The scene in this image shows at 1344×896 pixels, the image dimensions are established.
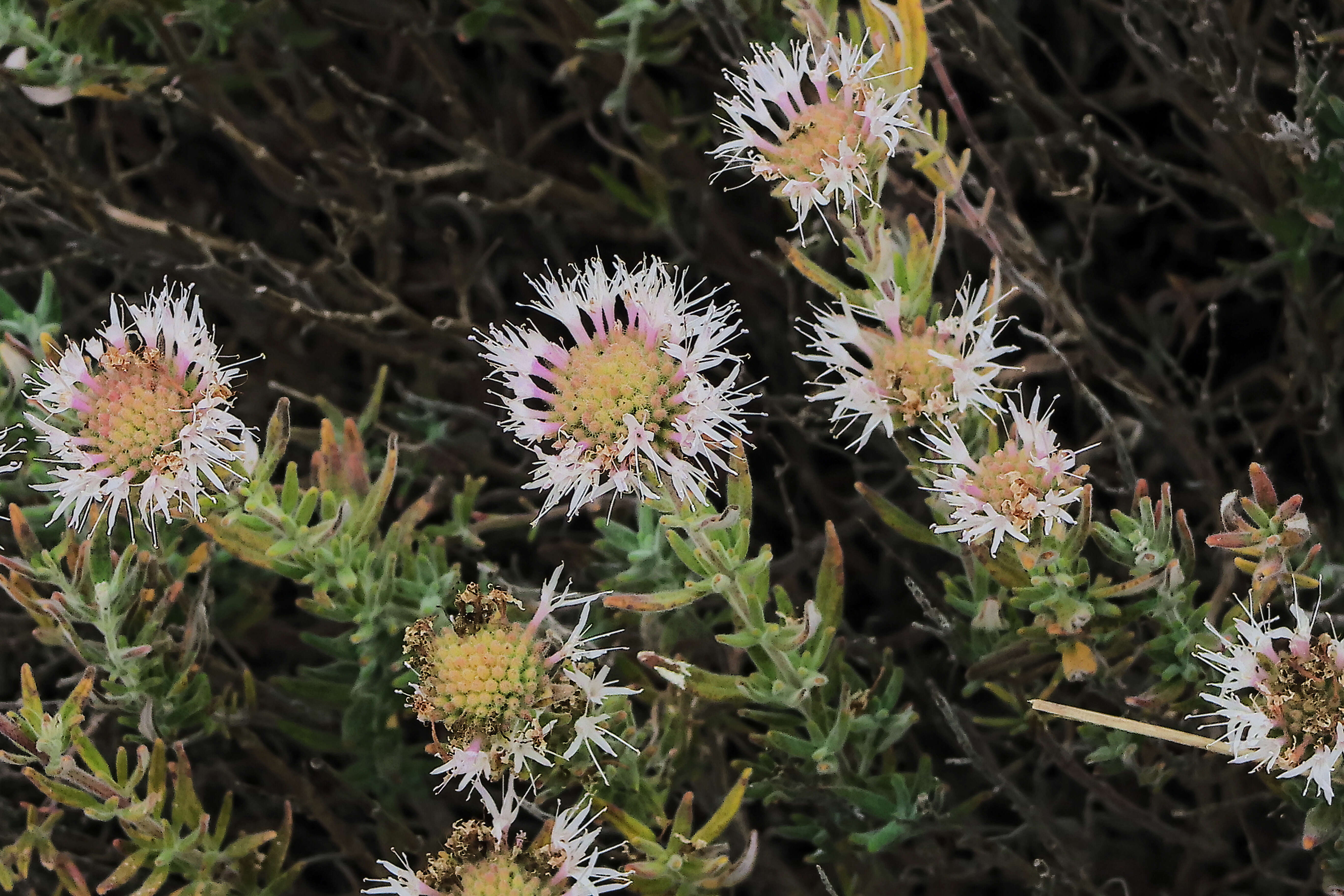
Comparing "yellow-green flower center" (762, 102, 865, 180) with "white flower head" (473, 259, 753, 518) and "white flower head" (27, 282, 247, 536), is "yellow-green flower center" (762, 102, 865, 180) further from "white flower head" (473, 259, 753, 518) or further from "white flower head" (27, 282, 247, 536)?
"white flower head" (27, 282, 247, 536)

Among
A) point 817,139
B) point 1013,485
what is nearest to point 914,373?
point 1013,485

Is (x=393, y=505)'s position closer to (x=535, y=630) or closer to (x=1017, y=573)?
(x=535, y=630)

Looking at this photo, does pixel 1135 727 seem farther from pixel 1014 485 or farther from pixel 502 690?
pixel 502 690

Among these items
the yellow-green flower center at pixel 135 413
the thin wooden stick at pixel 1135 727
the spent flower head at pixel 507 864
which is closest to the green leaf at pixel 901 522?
the thin wooden stick at pixel 1135 727

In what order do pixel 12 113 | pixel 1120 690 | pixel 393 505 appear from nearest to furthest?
1. pixel 1120 690
2. pixel 12 113
3. pixel 393 505

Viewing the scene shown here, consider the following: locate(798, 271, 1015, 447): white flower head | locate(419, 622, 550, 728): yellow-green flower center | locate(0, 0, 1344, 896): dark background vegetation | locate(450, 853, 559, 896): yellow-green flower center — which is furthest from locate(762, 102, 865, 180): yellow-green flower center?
locate(450, 853, 559, 896): yellow-green flower center

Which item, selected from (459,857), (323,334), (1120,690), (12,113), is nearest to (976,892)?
(1120,690)

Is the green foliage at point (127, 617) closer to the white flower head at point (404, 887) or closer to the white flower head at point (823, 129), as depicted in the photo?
A: the white flower head at point (404, 887)
